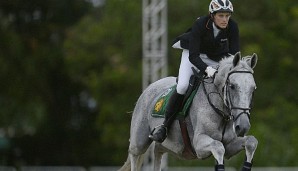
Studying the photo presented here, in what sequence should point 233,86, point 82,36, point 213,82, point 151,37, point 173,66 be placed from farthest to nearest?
point 82,36 < point 173,66 < point 151,37 < point 213,82 < point 233,86

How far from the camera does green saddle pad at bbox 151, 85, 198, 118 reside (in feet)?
36.4

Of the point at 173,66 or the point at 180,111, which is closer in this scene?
the point at 180,111

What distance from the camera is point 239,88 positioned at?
9805mm

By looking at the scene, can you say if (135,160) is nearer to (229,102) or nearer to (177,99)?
(177,99)

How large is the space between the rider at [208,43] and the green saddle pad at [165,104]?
3.9 inches

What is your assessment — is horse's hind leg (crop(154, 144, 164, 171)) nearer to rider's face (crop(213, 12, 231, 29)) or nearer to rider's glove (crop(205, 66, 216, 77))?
rider's glove (crop(205, 66, 216, 77))

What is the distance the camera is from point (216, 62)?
11.0 m

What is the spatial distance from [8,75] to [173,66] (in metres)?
6.81

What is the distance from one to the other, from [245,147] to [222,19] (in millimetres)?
1583

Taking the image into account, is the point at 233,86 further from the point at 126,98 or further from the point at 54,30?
the point at 54,30

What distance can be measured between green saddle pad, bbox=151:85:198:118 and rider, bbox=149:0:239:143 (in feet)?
0.32

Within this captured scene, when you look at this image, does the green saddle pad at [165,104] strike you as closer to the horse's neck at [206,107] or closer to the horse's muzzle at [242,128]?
the horse's neck at [206,107]

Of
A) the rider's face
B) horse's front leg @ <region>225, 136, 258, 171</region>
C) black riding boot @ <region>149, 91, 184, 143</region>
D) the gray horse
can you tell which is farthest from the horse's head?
black riding boot @ <region>149, 91, 184, 143</region>

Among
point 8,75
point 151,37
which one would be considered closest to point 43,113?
point 8,75
